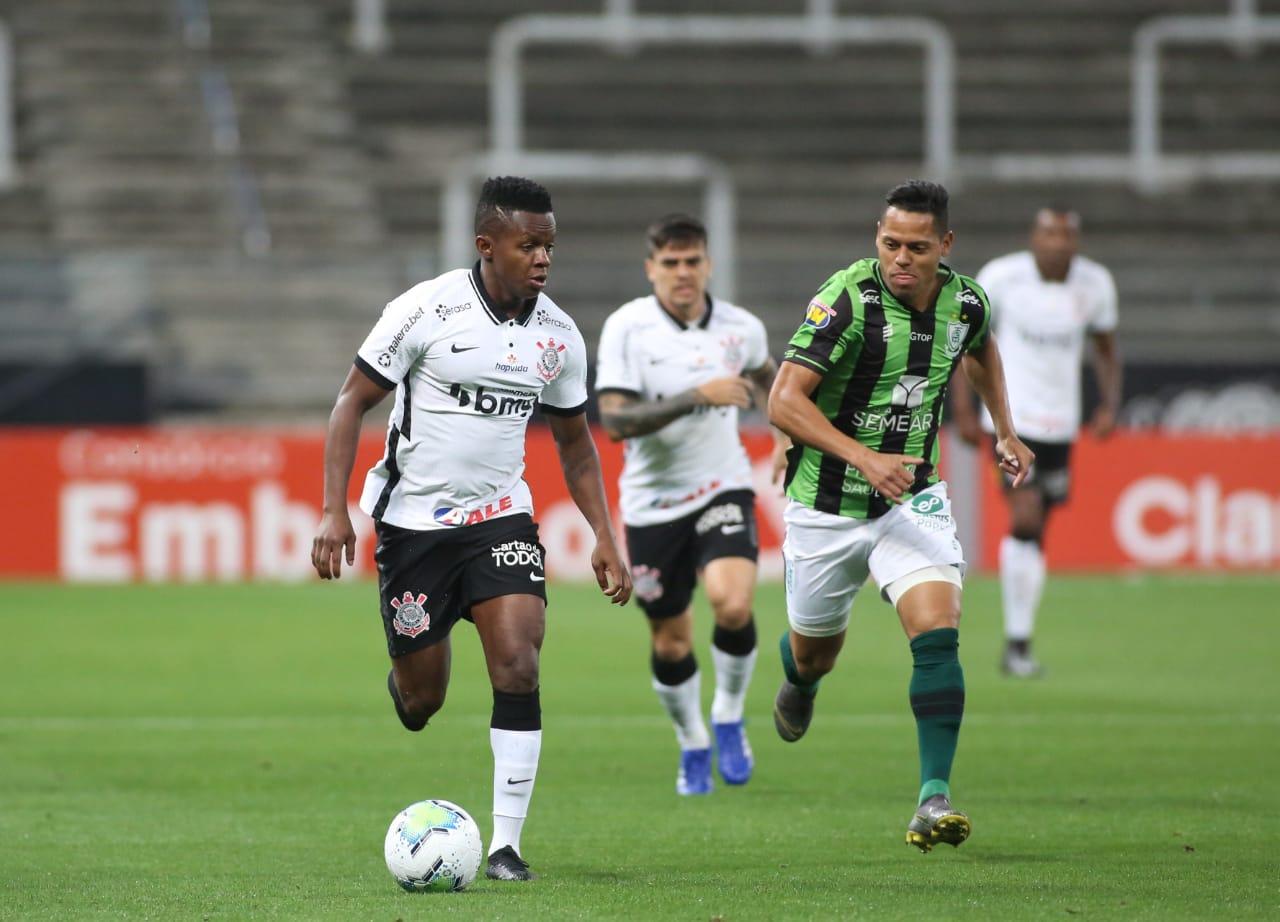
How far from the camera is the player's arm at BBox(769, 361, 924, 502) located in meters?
6.78

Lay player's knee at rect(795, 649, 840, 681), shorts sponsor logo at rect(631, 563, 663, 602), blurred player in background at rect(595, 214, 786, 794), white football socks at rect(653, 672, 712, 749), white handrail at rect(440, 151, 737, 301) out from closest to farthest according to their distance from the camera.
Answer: player's knee at rect(795, 649, 840, 681)
white football socks at rect(653, 672, 712, 749)
blurred player in background at rect(595, 214, 786, 794)
shorts sponsor logo at rect(631, 563, 663, 602)
white handrail at rect(440, 151, 737, 301)

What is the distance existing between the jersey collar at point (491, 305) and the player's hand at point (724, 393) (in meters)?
1.65

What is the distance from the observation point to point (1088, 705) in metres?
11.5

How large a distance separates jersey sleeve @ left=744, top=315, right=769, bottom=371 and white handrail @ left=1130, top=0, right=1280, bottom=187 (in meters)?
16.5

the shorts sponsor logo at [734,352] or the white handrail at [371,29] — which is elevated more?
the white handrail at [371,29]

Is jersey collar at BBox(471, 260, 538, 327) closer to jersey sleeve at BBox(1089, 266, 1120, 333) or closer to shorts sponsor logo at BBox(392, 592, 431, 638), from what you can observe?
shorts sponsor logo at BBox(392, 592, 431, 638)

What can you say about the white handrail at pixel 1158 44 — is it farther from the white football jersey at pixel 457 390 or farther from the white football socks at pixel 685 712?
the white football jersey at pixel 457 390

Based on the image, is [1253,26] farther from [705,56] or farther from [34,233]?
[34,233]

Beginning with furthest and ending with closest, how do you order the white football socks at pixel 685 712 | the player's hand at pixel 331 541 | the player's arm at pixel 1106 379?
the player's arm at pixel 1106 379, the white football socks at pixel 685 712, the player's hand at pixel 331 541

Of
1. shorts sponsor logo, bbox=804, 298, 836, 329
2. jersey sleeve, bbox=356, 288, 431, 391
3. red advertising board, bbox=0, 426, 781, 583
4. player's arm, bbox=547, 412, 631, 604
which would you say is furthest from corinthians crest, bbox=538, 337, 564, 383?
red advertising board, bbox=0, 426, 781, 583

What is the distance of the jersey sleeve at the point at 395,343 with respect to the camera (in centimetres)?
672

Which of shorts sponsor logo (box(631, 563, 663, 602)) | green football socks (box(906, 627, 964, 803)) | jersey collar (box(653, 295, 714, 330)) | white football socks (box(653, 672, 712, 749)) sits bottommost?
white football socks (box(653, 672, 712, 749))

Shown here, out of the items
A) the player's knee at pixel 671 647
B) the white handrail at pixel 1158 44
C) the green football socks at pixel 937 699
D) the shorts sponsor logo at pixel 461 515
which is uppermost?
the white handrail at pixel 1158 44

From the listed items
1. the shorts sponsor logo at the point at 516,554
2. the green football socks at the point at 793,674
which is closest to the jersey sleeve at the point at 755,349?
the green football socks at the point at 793,674
